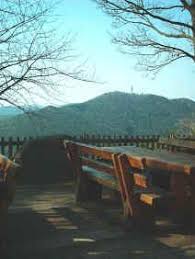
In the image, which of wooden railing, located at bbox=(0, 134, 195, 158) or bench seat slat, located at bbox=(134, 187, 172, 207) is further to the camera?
wooden railing, located at bbox=(0, 134, 195, 158)

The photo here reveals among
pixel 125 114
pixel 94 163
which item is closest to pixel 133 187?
pixel 94 163

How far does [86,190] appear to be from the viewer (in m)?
9.38

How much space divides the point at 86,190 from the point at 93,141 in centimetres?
680

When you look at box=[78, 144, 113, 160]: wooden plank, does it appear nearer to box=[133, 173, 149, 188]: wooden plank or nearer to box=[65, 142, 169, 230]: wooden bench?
box=[65, 142, 169, 230]: wooden bench

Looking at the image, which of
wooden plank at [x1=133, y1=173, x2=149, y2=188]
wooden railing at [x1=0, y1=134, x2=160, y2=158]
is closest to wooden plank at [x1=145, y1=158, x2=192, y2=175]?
wooden plank at [x1=133, y1=173, x2=149, y2=188]

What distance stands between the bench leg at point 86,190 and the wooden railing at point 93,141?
3989 mm

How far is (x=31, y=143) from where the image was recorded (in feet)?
42.1

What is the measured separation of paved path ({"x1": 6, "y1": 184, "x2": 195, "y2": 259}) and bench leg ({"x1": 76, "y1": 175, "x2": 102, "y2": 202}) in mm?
243

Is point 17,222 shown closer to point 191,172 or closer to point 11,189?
point 11,189

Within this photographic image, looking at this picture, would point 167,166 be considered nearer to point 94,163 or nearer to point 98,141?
point 94,163

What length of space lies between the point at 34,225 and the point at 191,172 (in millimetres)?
2607

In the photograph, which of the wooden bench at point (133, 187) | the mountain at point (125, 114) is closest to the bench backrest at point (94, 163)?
the wooden bench at point (133, 187)

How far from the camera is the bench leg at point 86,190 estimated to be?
936cm

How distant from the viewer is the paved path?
19.2 feet
